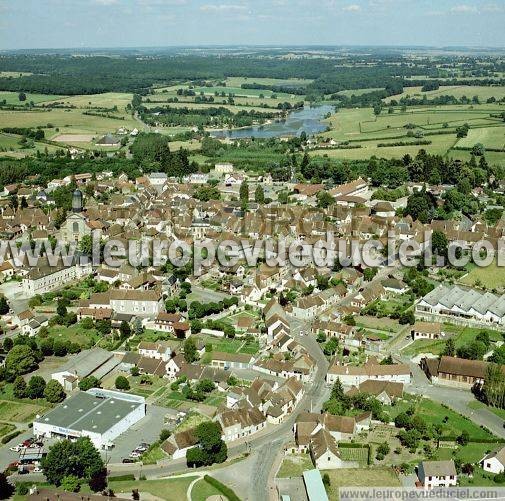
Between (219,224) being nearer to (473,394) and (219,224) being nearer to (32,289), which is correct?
(32,289)

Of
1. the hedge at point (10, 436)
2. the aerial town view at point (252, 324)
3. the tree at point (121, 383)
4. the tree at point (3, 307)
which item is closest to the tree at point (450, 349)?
the aerial town view at point (252, 324)

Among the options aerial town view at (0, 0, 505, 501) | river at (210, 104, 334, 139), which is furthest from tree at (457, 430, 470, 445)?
river at (210, 104, 334, 139)

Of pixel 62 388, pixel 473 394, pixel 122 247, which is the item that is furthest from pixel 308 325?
pixel 122 247

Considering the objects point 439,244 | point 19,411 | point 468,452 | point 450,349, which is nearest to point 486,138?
point 439,244

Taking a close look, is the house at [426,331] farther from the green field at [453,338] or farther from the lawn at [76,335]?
the lawn at [76,335]

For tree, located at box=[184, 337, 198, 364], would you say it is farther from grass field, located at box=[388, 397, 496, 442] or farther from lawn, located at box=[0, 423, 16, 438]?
grass field, located at box=[388, 397, 496, 442]

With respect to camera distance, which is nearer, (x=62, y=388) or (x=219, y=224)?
(x=62, y=388)
